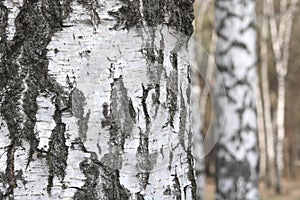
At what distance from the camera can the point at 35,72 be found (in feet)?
2.71

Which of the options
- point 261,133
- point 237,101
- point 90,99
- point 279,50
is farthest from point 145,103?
point 261,133

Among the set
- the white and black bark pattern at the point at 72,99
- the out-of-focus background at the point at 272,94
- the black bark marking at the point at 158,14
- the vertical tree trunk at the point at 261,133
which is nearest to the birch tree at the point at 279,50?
the out-of-focus background at the point at 272,94

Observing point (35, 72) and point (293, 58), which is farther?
point (293, 58)

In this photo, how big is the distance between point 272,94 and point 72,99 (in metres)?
17.0

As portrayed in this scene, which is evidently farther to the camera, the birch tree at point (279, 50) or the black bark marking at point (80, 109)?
the birch tree at point (279, 50)

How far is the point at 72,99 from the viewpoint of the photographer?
0.83 metres

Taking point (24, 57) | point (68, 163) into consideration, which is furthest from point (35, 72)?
point (68, 163)

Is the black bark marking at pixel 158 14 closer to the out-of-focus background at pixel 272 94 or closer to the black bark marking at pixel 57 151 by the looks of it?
the black bark marking at pixel 57 151

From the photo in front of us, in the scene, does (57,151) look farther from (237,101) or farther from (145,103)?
(237,101)

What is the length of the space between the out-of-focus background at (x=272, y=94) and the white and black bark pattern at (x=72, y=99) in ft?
39.7

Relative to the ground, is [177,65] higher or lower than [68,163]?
higher

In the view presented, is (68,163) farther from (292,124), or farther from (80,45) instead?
(292,124)

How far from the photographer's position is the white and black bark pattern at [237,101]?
4422 mm

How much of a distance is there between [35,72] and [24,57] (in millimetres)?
26
